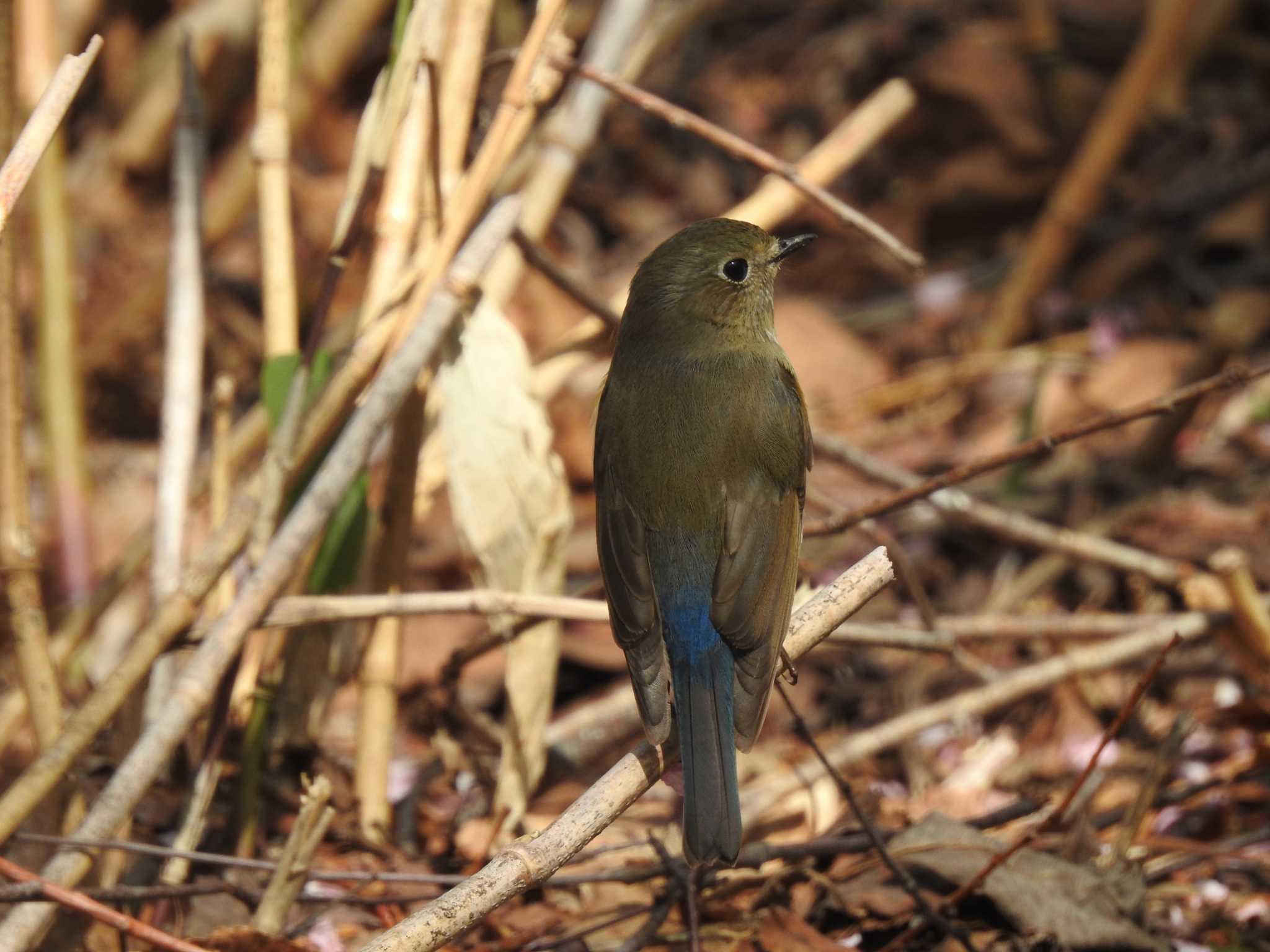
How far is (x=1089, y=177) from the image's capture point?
4918 mm

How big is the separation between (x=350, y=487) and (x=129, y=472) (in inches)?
95.7

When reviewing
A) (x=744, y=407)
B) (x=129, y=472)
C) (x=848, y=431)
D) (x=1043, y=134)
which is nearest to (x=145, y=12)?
(x=129, y=472)

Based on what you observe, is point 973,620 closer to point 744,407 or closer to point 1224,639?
point 1224,639

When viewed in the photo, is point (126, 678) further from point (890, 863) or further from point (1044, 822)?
point (1044, 822)

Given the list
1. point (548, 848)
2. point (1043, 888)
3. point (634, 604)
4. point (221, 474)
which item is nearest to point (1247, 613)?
point (1043, 888)

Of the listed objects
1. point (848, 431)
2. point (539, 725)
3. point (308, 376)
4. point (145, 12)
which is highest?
point (145, 12)

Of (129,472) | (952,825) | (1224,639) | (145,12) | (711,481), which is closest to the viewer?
(711,481)

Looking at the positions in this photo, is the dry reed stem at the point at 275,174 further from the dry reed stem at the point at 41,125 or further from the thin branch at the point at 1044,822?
the thin branch at the point at 1044,822

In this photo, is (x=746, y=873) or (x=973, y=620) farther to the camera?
(x=973, y=620)

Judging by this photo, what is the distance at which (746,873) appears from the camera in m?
3.06

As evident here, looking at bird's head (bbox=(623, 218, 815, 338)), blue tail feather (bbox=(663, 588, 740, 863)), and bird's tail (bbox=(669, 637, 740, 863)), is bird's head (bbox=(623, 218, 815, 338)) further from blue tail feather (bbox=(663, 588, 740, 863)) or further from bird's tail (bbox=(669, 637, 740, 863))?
bird's tail (bbox=(669, 637, 740, 863))

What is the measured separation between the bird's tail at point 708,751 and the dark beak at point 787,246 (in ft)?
2.92

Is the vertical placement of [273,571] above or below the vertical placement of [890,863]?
above

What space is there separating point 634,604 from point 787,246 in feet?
2.93
